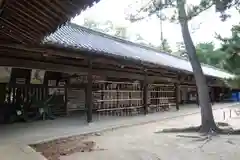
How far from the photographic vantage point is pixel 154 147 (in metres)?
7.04

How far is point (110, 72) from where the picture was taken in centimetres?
1182

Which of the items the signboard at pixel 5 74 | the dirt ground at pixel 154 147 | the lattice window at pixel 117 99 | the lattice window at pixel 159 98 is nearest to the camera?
the dirt ground at pixel 154 147

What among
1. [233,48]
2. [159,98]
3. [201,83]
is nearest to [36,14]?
[233,48]

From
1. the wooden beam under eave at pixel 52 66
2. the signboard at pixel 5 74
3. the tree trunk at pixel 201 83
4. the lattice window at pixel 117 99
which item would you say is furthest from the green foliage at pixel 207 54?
the signboard at pixel 5 74

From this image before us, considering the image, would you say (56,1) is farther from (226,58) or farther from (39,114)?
(39,114)

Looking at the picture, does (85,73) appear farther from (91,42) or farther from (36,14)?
(36,14)

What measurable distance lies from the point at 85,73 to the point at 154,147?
4.50 metres

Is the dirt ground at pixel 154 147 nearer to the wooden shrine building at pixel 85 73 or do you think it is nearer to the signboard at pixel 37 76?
the wooden shrine building at pixel 85 73

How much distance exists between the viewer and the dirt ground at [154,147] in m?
6.08

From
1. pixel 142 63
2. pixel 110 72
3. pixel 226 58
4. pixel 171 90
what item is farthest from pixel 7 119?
pixel 171 90

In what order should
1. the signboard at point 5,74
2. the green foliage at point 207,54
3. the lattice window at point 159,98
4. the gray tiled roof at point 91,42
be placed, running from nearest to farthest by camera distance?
the gray tiled roof at point 91,42 → the signboard at point 5,74 → the lattice window at point 159,98 → the green foliage at point 207,54

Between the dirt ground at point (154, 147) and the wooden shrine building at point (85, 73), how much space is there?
2.34 m

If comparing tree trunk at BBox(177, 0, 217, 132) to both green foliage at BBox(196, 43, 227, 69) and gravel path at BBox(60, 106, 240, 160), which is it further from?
green foliage at BBox(196, 43, 227, 69)

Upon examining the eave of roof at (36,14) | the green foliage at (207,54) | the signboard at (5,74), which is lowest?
the signboard at (5,74)
